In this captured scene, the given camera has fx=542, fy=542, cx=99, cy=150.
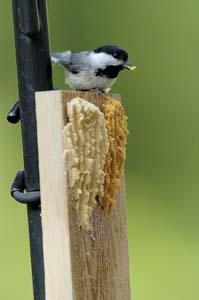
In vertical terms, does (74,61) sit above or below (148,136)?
above

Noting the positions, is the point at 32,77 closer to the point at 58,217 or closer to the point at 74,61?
the point at 58,217

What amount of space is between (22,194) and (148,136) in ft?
2.59

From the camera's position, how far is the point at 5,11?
1444 millimetres

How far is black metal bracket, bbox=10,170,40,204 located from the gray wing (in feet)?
0.92

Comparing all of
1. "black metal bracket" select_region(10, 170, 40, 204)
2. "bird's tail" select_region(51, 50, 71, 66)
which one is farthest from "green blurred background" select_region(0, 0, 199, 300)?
"black metal bracket" select_region(10, 170, 40, 204)

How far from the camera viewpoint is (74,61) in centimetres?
94

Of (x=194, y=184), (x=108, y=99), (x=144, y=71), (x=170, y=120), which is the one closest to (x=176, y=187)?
(x=194, y=184)

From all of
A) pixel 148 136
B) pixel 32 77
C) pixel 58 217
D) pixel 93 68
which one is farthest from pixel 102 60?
pixel 148 136

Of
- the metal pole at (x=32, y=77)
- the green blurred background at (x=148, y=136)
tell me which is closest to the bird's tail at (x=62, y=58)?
the metal pole at (x=32, y=77)

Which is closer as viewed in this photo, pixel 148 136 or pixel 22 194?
pixel 22 194

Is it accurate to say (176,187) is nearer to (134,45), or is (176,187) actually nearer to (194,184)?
(194,184)

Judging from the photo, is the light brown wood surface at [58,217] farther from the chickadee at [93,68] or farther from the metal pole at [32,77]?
the chickadee at [93,68]

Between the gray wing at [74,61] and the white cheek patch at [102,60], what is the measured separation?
0.01 m

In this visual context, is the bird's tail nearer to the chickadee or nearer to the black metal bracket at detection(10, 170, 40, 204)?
the chickadee
